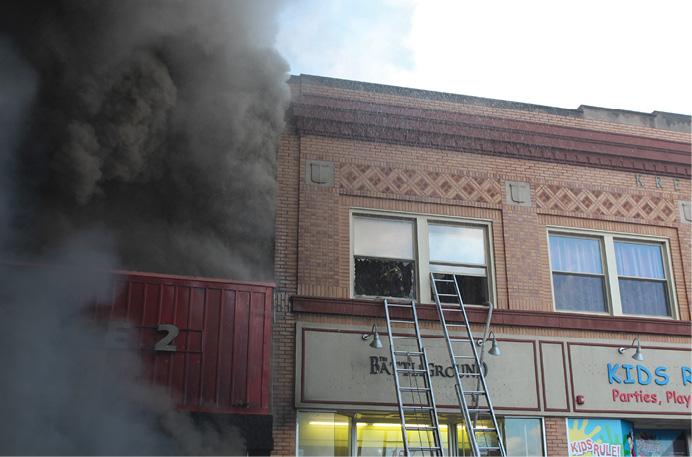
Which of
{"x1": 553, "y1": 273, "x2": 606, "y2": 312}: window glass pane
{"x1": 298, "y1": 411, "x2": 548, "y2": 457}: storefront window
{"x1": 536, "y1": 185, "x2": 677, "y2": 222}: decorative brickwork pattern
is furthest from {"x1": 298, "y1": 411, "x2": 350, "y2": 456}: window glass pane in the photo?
{"x1": 536, "y1": 185, "x2": 677, "y2": 222}: decorative brickwork pattern

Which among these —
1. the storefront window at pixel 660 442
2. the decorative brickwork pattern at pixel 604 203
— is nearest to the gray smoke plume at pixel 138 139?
the decorative brickwork pattern at pixel 604 203

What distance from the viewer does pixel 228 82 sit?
1077 cm

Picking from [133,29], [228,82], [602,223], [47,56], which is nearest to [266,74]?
[228,82]

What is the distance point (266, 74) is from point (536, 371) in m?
5.85

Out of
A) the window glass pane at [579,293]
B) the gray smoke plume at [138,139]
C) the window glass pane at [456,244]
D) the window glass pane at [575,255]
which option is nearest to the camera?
the gray smoke plume at [138,139]

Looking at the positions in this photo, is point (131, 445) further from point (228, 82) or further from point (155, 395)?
point (228, 82)

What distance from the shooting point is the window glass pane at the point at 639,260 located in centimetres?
1176

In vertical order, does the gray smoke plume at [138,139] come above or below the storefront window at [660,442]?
above

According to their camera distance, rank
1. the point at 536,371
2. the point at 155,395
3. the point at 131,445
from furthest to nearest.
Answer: the point at 536,371 → the point at 155,395 → the point at 131,445

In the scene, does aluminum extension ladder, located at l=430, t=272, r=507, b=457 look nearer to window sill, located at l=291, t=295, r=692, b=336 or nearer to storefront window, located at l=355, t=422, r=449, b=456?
window sill, located at l=291, t=295, r=692, b=336

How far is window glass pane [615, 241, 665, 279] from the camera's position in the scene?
11758 millimetres

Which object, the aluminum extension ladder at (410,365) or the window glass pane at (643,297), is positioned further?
the window glass pane at (643,297)

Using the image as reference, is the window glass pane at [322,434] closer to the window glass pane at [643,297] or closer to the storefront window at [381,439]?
the storefront window at [381,439]

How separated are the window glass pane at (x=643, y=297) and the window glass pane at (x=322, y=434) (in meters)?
4.90
